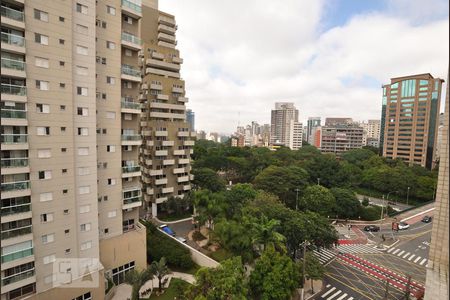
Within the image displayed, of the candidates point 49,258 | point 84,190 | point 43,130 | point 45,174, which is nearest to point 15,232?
point 49,258

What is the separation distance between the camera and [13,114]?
19.3 m

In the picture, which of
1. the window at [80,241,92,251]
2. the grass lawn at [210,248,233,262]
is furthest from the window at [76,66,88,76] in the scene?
the grass lawn at [210,248,233,262]

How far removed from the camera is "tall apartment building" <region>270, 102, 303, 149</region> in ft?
577

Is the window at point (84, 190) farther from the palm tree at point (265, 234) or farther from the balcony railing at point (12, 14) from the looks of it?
the palm tree at point (265, 234)

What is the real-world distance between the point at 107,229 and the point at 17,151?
1161 cm

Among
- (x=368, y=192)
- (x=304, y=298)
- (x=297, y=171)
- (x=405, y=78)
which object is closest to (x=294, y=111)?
(x=405, y=78)

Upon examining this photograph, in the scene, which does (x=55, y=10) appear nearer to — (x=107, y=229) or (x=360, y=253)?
(x=107, y=229)

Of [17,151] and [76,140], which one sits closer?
[17,151]

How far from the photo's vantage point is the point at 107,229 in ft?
88.4

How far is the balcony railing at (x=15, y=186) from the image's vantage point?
19181 millimetres

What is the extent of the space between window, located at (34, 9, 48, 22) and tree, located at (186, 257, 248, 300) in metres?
24.4

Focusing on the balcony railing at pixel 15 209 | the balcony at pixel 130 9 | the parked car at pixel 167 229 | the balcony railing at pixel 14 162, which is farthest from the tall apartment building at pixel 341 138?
the balcony railing at pixel 14 162

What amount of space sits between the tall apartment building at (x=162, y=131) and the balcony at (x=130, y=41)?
759 inches

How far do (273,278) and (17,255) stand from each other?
21.2 meters
